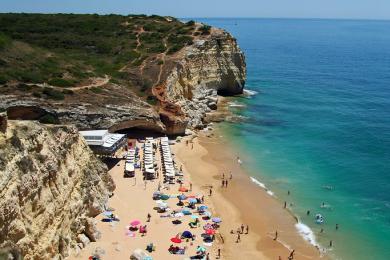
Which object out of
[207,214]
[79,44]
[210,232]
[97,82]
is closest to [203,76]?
[97,82]

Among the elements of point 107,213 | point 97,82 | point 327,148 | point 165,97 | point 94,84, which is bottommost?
point 107,213

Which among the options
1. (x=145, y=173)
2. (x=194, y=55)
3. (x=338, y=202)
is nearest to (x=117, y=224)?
(x=145, y=173)

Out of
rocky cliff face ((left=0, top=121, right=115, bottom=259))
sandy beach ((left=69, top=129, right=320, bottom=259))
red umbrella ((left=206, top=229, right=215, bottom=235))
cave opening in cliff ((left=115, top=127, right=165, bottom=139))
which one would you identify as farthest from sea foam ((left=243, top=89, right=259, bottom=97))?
rocky cliff face ((left=0, top=121, right=115, bottom=259))

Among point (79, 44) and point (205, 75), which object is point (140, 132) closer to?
point (205, 75)

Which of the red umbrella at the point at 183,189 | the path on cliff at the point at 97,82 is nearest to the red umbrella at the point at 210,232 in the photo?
the red umbrella at the point at 183,189

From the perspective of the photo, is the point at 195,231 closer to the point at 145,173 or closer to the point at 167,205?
the point at 167,205

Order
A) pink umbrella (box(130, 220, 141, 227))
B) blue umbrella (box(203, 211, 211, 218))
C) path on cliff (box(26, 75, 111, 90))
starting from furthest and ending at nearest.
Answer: path on cliff (box(26, 75, 111, 90))
blue umbrella (box(203, 211, 211, 218))
pink umbrella (box(130, 220, 141, 227))

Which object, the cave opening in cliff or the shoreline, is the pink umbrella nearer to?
the shoreline
